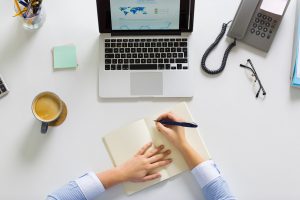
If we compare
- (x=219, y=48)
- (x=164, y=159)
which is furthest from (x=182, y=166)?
(x=219, y=48)

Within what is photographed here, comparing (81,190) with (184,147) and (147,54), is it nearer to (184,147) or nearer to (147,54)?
(184,147)

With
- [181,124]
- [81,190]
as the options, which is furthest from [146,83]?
[81,190]

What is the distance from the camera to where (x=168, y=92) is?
3.93 ft

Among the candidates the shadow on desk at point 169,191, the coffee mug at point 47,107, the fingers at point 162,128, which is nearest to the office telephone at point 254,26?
the fingers at point 162,128

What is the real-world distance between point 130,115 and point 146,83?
0.37 ft

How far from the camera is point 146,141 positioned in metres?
1.17

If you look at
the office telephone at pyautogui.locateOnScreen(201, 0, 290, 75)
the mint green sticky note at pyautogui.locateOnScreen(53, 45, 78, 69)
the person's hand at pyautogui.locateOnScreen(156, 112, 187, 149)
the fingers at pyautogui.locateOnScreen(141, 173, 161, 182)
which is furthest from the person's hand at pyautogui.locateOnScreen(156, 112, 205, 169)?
the mint green sticky note at pyautogui.locateOnScreen(53, 45, 78, 69)

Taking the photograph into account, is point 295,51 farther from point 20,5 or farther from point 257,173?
point 20,5

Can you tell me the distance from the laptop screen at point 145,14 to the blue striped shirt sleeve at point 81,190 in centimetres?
48

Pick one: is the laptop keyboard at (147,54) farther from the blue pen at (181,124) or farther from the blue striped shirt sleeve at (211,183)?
the blue striped shirt sleeve at (211,183)

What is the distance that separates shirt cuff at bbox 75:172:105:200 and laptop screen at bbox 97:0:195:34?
0.46 m

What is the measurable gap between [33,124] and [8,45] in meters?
0.28

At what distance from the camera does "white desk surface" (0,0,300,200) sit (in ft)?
3.76

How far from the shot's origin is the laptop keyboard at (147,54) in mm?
1215
